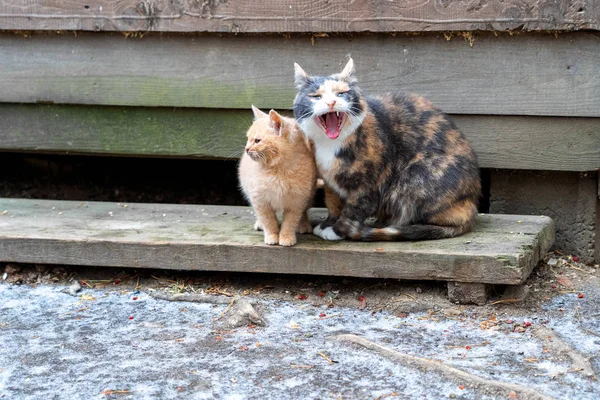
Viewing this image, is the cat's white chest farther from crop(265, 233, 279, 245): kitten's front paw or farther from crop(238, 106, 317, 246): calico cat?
crop(265, 233, 279, 245): kitten's front paw

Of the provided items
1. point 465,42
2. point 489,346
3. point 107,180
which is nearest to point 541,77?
point 465,42

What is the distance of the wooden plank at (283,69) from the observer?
177 inches

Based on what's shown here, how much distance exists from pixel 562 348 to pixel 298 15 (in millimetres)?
2436

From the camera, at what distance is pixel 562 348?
11.1 feet

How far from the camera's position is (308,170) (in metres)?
4.02

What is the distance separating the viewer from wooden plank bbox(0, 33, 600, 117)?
4.48m

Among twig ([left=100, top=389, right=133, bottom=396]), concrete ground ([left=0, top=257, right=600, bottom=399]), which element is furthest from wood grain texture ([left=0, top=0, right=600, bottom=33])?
twig ([left=100, top=389, right=133, bottom=396])

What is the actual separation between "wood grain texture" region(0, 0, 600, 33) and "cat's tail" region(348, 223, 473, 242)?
120 cm

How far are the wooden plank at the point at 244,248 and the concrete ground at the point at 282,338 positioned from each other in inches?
6.7

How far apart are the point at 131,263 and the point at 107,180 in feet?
7.11

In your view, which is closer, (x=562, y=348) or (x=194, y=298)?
(x=562, y=348)

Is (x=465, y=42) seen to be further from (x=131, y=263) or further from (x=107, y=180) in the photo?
(x=107, y=180)

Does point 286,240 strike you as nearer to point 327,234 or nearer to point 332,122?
point 327,234

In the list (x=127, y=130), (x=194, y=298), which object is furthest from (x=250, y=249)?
(x=127, y=130)
